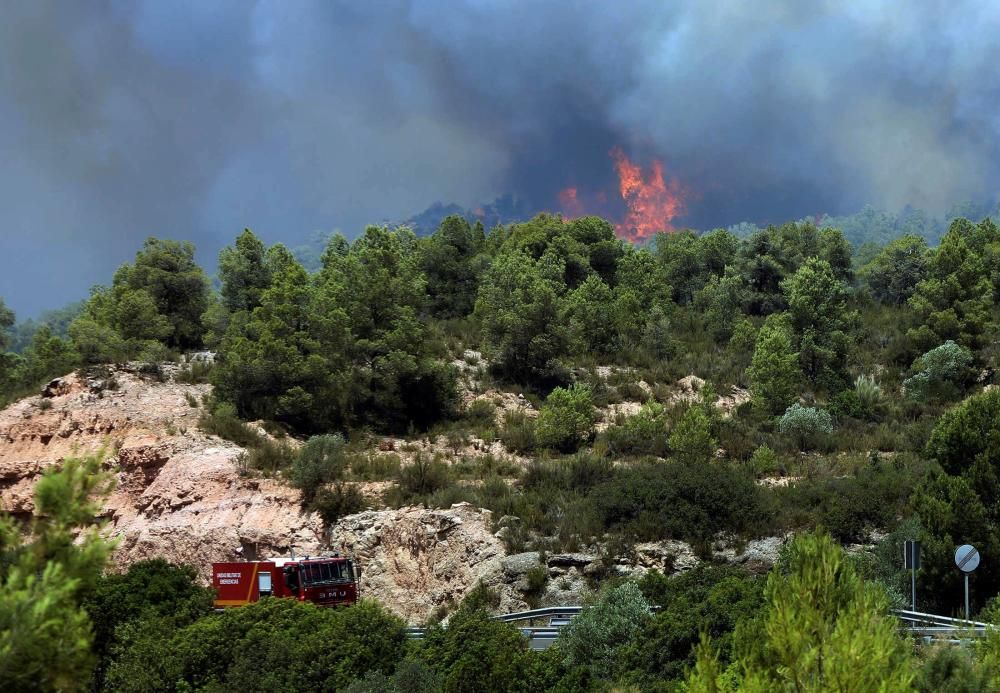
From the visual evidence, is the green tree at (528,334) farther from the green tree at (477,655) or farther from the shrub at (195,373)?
the green tree at (477,655)

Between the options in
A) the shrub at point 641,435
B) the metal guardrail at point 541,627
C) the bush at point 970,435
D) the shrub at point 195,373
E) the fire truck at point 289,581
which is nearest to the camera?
the metal guardrail at point 541,627

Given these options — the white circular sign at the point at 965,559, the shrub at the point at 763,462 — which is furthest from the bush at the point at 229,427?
the white circular sign at the point at 965,559

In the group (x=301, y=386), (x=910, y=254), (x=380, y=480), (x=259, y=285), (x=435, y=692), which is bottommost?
(x=435, y=692)

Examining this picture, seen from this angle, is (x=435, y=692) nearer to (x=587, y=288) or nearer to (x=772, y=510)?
(x=772, y=510)

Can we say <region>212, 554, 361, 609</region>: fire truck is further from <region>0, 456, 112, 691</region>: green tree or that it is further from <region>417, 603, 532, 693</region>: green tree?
<region>0, 456, 112, 691</region>: green tree

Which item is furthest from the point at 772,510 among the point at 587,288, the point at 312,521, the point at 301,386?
the point at 587,288

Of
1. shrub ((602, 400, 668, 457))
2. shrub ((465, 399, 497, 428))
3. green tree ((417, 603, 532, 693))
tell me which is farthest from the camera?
shrub ((465, 399, 497, 428))

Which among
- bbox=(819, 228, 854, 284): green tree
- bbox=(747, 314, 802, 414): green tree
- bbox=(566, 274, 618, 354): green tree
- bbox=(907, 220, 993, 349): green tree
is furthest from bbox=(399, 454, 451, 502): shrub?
bbox=(819, 228, 854, 284): green tree

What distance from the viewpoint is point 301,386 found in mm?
37438

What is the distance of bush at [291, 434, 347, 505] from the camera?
1217 inches

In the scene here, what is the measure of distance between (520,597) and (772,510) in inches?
298

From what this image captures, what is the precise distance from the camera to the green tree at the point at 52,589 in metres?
7.41

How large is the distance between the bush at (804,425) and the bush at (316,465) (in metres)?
17.0

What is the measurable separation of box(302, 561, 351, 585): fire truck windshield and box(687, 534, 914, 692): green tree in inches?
656
